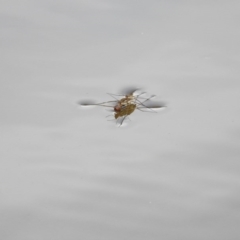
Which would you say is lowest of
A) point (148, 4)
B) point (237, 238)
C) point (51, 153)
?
point (237, 238)

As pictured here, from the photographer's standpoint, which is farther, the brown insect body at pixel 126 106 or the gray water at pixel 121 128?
the brown insect body at pixel 126 106

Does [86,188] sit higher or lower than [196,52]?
lower

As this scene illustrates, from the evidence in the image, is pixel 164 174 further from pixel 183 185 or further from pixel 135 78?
→ pixel 135 78

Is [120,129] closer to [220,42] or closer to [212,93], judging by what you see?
[212,93]

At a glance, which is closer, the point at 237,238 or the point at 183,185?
the point at 237,238

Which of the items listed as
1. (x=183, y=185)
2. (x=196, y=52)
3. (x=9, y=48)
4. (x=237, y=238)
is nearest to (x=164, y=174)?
(x=183, y=185)

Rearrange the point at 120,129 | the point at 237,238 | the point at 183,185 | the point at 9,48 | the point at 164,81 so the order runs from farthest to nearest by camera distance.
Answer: the point at 9,48, the point at 164,81, the point at 120,129, the point at 183,185, the point at 237,238

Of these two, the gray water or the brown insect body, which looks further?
the brown insect body

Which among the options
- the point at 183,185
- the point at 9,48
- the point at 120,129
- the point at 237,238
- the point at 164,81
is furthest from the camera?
the point at 9,48
